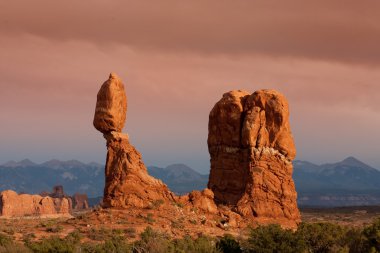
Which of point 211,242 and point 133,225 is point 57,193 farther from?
point 211,242

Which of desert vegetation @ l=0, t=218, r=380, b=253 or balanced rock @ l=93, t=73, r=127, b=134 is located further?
balanced rock @ l=93, t=73, r=127, b=134

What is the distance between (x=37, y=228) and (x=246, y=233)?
15411mm

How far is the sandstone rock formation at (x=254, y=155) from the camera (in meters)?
55.3

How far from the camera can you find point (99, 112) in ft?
174

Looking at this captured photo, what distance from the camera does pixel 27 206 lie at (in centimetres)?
12519

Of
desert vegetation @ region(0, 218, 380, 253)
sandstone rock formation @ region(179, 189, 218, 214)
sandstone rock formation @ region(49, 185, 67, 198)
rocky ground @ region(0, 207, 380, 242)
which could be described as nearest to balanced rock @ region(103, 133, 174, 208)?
rocky ground @ region(0, 207, 380, 242)

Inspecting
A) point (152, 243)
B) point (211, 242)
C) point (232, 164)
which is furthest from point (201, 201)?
point (152, 243)

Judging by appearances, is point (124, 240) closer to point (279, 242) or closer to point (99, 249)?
point (99, 249)

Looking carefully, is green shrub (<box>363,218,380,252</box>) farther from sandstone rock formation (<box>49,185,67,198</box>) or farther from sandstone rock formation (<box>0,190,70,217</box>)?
sandstone rock formation (<box>49,185,67,198</box>)

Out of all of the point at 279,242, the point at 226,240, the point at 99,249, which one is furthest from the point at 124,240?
the point at 279,242

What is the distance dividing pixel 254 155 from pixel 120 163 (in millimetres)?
11379

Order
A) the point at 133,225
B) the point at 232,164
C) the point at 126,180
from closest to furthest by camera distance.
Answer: the point at 133,225, the point at 126,180, the point at 232,164

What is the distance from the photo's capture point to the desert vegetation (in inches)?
1626

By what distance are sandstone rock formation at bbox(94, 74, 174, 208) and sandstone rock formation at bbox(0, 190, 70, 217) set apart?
233 ft
